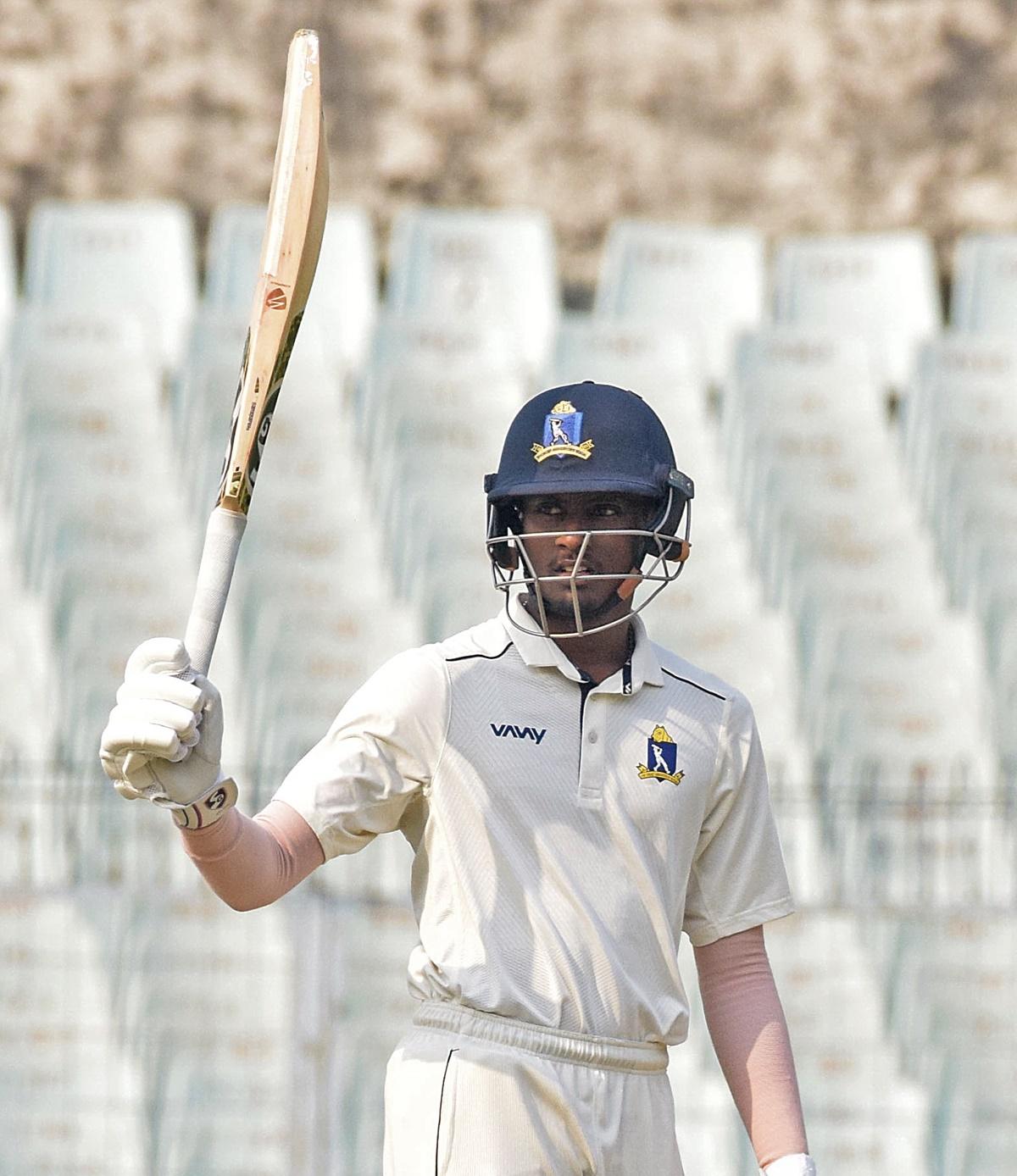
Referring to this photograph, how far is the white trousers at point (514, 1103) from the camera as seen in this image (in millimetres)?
2303

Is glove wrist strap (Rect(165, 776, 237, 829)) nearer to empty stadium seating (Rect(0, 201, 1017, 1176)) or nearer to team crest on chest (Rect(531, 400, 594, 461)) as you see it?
team crest on chest (Rect(531, 400, 594, 461))

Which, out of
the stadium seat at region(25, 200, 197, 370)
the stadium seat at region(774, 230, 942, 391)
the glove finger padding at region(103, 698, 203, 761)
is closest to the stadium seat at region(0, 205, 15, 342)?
the stadium seat at region(25, 200, 197, 370)

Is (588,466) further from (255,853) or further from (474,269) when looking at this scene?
(474,269)

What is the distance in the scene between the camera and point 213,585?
232 cm

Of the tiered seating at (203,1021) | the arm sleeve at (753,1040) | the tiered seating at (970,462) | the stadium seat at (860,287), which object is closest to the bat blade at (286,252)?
the arm sleeve at (753,1040)

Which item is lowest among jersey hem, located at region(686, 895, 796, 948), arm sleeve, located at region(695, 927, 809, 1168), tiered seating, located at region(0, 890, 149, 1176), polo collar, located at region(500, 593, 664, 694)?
tiered seating, located at region(0, 890, 149, 1176)

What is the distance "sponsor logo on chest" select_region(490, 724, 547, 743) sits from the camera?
2393 mm

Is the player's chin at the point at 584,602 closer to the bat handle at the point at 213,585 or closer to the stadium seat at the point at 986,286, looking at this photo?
the bat handle at the point at 213,585

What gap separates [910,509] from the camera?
740 centimetres

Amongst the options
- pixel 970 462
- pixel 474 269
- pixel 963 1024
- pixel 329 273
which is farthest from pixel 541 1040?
pixel 474 269

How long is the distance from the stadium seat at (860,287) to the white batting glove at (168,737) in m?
7.08

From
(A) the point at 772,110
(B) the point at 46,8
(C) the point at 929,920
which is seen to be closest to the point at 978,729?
(C) the point at 929,920

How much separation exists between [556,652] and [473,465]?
4.96 meters

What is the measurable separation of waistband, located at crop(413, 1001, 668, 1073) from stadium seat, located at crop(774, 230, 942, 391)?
22.6 ft
